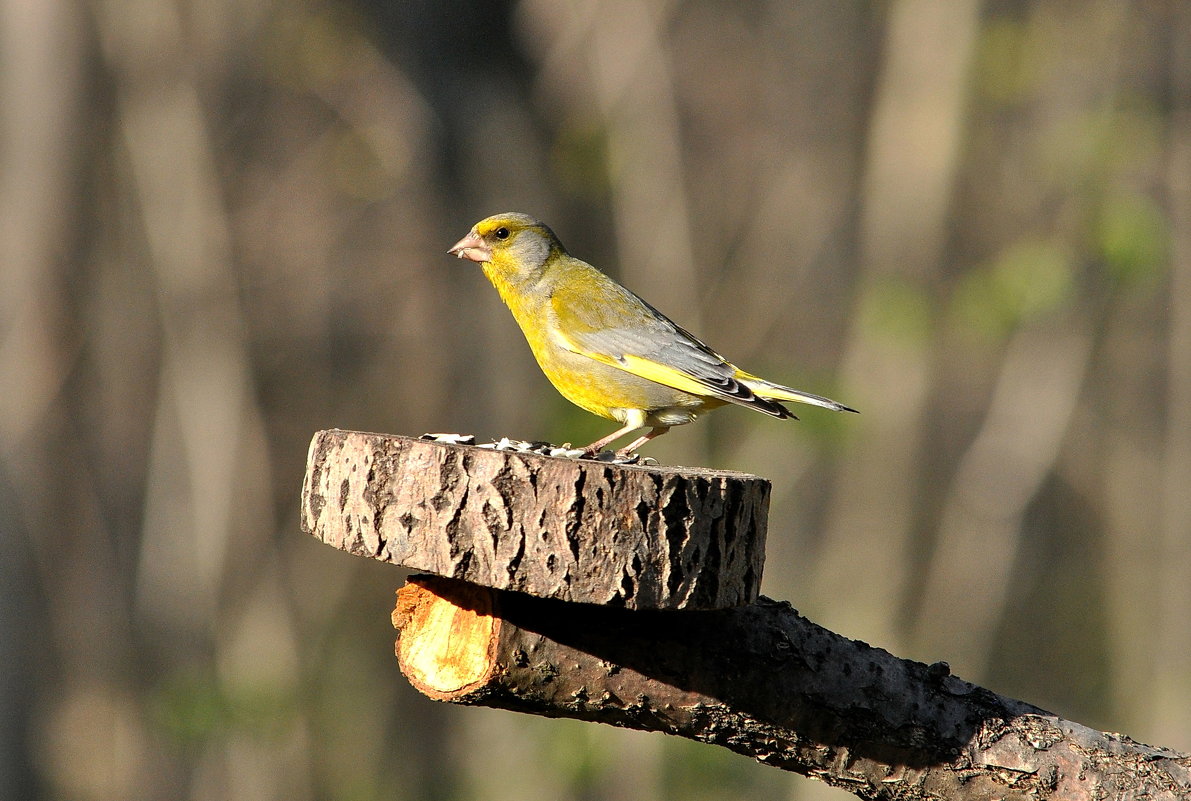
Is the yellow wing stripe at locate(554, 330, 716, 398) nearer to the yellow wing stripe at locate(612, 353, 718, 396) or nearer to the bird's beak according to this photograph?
the yellow wing stripe at locate(612, 353, 718, 396)

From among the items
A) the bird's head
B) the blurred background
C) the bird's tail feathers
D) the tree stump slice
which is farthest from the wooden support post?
the blurred background

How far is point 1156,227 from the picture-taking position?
8805 millimetres

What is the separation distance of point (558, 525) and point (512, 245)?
2426mm

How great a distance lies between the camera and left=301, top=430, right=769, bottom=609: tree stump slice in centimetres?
254

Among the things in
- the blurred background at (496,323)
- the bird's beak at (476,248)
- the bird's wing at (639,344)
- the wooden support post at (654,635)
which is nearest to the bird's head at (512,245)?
the bird's beak at (476,248)

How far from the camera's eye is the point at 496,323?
301 inches

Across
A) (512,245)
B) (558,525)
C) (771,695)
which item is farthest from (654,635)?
(512,245)

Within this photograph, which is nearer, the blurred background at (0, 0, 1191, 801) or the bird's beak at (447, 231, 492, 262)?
the bird's beak at (447, 231, 492, 262)

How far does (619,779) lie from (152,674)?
3.68m

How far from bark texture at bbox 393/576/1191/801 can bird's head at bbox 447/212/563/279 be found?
218 centimetres

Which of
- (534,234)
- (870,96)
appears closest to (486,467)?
(534,234)

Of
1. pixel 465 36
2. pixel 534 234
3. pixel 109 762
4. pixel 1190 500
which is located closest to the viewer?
pixel 534 234

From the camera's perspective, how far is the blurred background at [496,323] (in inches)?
299

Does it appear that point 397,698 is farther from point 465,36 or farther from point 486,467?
point 486,467
